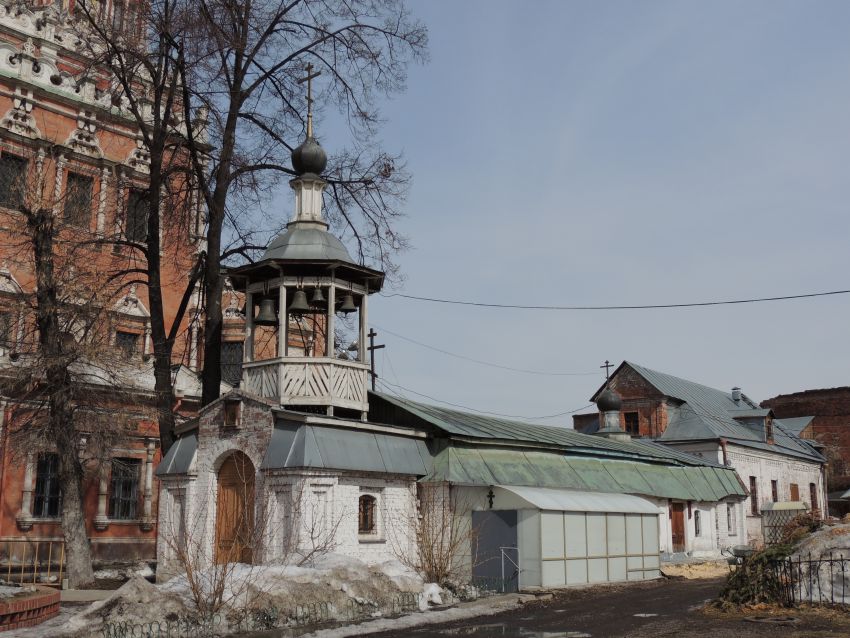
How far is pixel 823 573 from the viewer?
48.4 ft

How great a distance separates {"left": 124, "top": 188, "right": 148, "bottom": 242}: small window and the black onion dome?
3914mm

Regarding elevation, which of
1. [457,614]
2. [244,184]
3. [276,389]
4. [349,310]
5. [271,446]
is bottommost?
[457,614]

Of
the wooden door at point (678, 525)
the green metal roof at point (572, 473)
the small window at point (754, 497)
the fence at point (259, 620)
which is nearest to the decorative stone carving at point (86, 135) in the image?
the green metal roof at point (572, 473)

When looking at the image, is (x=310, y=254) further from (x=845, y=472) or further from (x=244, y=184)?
(x=845, y=472)

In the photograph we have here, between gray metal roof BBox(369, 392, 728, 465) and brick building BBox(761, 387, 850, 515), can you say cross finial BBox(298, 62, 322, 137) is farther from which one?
brick building BBox(761, 387, 850, 515)

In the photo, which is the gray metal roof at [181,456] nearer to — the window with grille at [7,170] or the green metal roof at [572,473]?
the green metal roof at [572,473]

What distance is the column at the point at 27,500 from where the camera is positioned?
2261 cm

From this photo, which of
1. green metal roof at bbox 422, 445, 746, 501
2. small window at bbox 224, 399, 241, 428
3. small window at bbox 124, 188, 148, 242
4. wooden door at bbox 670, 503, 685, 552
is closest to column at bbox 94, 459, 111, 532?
small window at bbox 124, 188, 148, 242

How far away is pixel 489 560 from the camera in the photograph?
60.0ft

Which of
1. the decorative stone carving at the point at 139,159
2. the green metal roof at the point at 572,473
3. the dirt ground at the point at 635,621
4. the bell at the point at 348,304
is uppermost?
the decorative stone carving at the point at 139,159

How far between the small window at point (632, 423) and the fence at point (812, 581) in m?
25.2

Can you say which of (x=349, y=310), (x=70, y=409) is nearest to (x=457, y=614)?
(x=349, y=310)

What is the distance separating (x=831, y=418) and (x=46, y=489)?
46.5 m

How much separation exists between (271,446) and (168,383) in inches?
187
